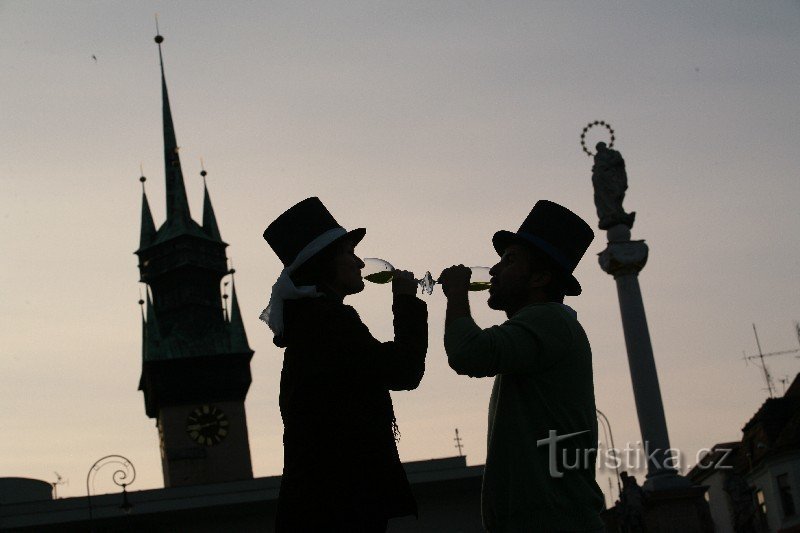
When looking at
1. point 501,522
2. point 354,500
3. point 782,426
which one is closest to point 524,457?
point 501,522

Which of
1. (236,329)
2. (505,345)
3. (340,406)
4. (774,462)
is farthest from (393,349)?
(236,329)

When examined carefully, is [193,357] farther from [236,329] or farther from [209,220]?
[209,220]

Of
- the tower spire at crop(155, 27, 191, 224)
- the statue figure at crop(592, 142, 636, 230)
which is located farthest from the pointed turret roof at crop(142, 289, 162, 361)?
the statue figure at crop(592, 142, 636, 230)

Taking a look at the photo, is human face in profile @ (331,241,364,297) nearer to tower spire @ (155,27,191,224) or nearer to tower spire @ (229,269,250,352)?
tower spire @ (229,269,250,352)

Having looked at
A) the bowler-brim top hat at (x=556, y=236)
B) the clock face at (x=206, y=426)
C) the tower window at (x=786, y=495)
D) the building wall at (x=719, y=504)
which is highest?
the clock face at (x=206, y=426)

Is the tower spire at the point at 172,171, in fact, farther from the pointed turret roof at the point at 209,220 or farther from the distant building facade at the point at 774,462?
the distant building facade at the point at 774,462

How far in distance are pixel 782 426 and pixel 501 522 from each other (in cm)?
5042

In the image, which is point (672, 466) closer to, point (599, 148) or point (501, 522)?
point (599, 148)

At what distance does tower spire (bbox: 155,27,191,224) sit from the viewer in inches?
3241

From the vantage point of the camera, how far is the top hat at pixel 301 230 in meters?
5.85

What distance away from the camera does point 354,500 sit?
529cm

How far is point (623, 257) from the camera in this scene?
25.6 m

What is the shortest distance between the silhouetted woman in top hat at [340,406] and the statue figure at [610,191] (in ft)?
67.9

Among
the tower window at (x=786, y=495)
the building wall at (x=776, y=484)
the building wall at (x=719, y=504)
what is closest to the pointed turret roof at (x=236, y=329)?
the building wall at (x=719, y=504)
